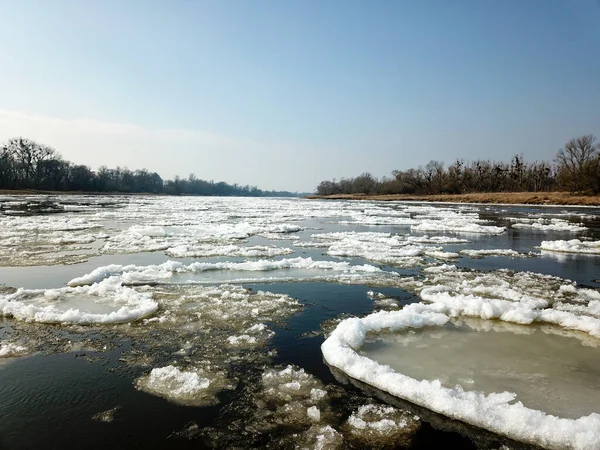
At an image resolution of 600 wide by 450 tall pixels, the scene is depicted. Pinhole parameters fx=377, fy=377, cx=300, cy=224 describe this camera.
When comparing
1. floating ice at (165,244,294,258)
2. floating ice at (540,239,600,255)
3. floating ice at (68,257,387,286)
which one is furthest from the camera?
floating ice at (540,239,600,255)

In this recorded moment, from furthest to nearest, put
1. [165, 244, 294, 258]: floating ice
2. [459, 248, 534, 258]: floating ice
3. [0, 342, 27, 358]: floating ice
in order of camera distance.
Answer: [459, 248, 534, 258]: floating ice → [165, 244, 294, 258]: floating ice → [0, 342, 27, 358]: floating ice

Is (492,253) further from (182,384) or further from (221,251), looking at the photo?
(182,384)

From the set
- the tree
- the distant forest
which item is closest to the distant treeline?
the tree

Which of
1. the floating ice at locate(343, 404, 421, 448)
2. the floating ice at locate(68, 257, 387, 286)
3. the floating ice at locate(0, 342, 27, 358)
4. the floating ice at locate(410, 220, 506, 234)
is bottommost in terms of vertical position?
the floating ice at locate(343, 404, 421, 448)

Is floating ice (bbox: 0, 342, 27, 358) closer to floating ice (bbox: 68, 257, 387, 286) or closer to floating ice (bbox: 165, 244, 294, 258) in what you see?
floating ice (bbox: 68, 257, 387, 286)

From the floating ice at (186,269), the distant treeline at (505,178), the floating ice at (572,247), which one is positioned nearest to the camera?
the floating ice at (186,269)

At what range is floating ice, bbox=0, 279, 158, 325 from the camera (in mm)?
4965

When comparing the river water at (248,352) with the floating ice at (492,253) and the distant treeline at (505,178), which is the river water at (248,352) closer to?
the floating ice at (492,253)

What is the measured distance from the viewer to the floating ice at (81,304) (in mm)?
4965

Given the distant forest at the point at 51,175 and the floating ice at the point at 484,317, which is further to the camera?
the distant forest at the point at 51,175

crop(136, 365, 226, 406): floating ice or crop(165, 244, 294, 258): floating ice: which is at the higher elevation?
crop(165, 244, 294, 258): floating ice

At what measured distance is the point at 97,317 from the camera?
4988 mm

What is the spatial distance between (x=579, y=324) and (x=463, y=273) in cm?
346

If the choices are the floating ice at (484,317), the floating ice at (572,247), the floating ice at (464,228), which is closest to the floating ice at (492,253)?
the floating ice at (572,247)
